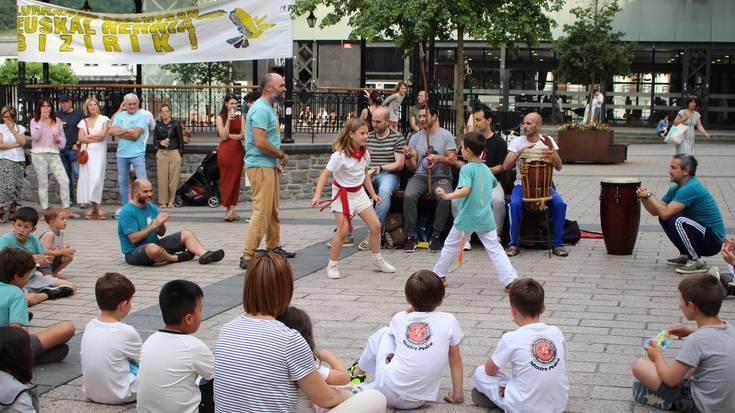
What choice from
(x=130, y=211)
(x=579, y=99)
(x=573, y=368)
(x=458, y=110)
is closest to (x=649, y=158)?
(x=458, y=110)

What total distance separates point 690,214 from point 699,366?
4707mm

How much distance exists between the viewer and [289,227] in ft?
42.0

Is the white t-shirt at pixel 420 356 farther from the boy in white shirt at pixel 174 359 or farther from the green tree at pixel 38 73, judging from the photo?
the green tree at pixel 38 73

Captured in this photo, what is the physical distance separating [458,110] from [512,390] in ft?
38.7

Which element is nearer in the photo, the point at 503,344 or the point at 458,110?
the point at 503,344

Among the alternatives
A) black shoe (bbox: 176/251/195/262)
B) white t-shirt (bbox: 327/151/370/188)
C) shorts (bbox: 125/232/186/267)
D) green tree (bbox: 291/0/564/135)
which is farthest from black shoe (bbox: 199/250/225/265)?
green tree (bbox: 291/0/564/135)

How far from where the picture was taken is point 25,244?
27.3 feet

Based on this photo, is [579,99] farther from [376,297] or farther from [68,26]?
[376,297]

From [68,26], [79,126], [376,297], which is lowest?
[376,297]

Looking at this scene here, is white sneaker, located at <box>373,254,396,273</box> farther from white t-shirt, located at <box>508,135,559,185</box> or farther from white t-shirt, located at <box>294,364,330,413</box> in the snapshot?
white t-shirt, located at <box>294,364,330,413</box>

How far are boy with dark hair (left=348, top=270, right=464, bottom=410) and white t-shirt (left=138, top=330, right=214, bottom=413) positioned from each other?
39.6 inches

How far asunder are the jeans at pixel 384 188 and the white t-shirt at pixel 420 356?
5.72m

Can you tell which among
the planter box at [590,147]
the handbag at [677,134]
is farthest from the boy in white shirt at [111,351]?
the planter box at [590,147]

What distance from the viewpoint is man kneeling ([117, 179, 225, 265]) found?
980 centimetres
